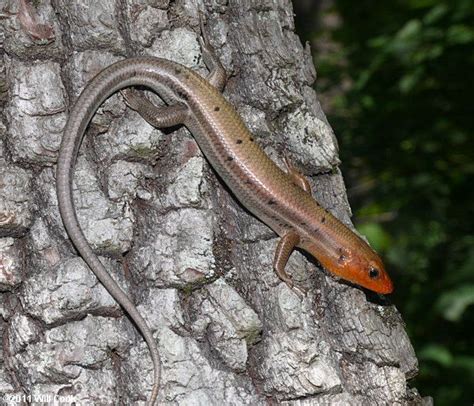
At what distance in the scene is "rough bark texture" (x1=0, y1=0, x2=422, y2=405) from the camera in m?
2.81

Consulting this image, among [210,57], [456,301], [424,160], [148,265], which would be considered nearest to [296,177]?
[210,57]

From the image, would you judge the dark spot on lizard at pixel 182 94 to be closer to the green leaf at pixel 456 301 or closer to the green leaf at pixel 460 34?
the green leaf at pixel 460 34

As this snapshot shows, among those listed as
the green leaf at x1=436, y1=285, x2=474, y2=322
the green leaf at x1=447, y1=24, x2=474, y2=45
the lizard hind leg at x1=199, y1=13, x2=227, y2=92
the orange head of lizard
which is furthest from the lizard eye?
the green leaf at x1=447, y1=24, x2=474, y2=45

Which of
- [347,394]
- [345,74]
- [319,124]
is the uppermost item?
[345,74]

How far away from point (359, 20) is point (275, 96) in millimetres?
2498

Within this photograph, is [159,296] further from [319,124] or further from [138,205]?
[319,124]

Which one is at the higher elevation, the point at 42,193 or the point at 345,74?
the point at 345,74

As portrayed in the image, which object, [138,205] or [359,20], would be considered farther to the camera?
[359,20]

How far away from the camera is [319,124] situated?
10.8 feet

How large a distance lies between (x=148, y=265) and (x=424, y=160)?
2541 millimetres

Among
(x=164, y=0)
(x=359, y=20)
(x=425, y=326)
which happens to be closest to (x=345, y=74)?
(x=359, y=20)

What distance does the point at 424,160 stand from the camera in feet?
15.9

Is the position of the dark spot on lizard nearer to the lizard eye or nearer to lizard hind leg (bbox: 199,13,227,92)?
lizard hind leg (bbox: 199,13,227,92)

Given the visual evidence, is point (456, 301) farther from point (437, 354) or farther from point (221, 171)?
point (221, 171)
